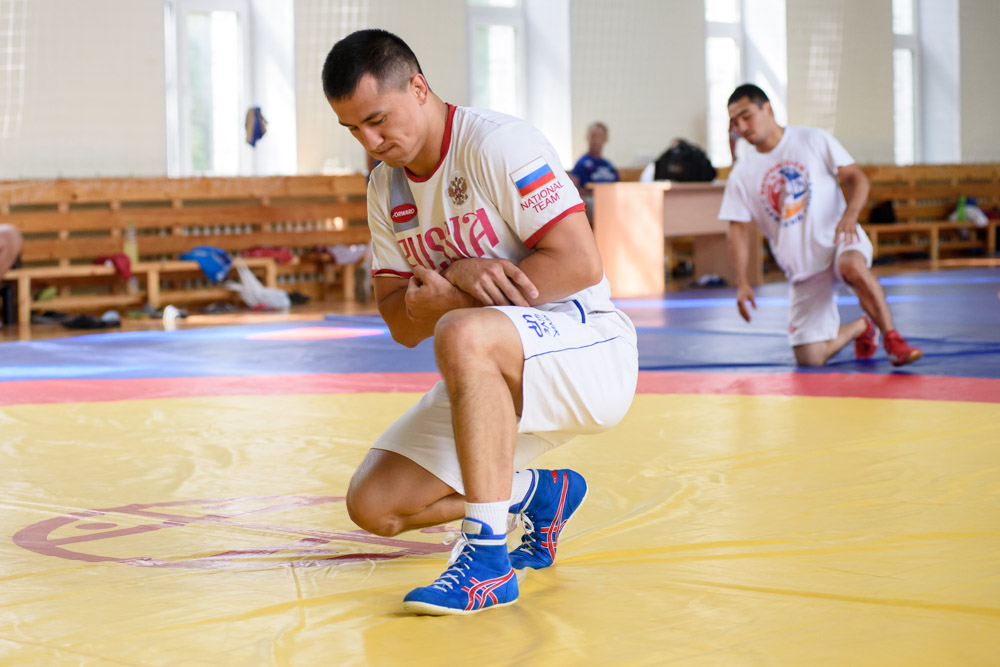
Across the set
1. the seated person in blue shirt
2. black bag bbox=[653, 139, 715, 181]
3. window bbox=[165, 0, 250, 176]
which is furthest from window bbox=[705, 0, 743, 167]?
window bbox=[165, 0, 250, 176]

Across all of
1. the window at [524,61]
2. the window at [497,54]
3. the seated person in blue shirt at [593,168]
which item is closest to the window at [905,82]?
the window at [524,61]

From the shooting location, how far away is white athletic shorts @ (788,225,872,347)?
478 cm

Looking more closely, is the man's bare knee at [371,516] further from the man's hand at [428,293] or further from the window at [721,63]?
the window at [721,63]

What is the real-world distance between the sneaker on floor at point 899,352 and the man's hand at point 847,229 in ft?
1.49

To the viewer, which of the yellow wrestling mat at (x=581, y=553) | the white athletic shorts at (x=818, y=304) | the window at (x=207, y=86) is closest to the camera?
the yellow wrestling mat at (x=581, y=553)

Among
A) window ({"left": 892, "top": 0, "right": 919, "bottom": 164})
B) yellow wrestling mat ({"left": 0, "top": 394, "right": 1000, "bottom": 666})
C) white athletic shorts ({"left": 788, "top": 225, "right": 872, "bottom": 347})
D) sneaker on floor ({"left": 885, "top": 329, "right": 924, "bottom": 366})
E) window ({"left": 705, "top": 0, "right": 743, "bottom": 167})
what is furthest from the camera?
window ({"left": 892, "top": 0, "right": 919, "bottom": 164})

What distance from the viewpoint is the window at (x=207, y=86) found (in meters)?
10.2

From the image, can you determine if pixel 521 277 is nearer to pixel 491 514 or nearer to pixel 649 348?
pixel 491 514

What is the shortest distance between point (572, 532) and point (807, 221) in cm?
305

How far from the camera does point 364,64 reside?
1.92 metres

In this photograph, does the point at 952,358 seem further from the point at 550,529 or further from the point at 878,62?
the point at 878,62

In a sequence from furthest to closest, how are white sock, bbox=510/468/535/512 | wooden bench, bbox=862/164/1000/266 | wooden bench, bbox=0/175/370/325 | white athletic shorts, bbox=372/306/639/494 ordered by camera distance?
1. wooden bench, bbox=862/164/1000/266
2. wooden bench, bbox=0/175/370/325
3. white sock, bbox=510/468/535/512
4. white athletic shorts, bbox=372/306/639/494

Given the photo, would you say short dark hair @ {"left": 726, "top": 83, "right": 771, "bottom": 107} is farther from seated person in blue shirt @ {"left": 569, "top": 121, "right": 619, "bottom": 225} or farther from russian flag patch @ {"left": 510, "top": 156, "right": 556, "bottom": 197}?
seated person in blue shirt @ {"left": 569, "top": 121, "right": 619, "bottom": 225}

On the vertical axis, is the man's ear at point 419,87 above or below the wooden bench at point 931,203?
below
